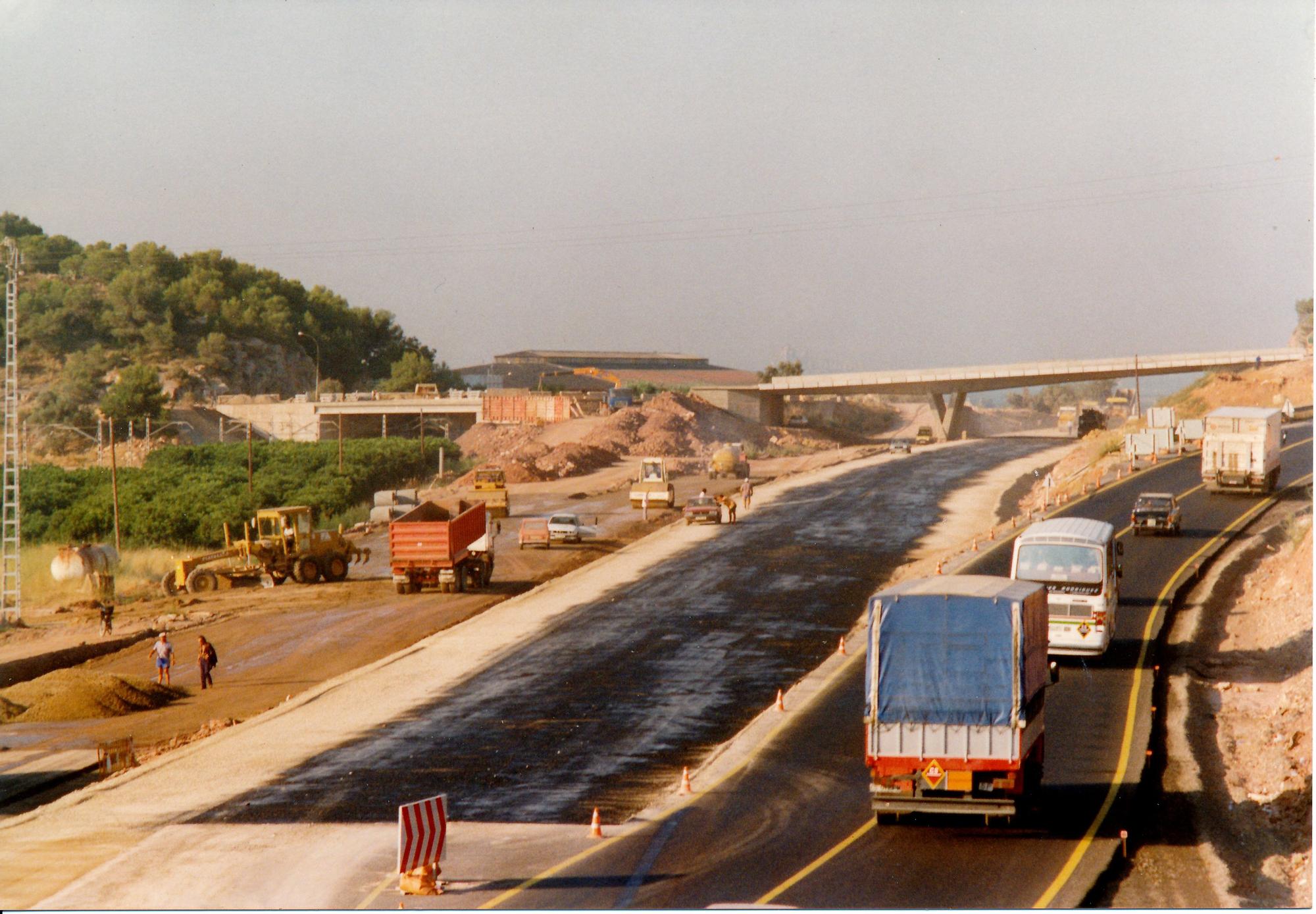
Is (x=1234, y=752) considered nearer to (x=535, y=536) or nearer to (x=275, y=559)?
(x=275, y=559)

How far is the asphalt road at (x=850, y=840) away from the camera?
17.7 meters

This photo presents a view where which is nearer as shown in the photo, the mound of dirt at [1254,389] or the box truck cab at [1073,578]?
the box truck cab at [1073,578]

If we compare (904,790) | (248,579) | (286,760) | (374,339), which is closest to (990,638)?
(904,790)

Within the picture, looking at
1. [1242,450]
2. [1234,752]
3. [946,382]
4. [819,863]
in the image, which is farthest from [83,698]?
[946,382]

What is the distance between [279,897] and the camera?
1908 cm

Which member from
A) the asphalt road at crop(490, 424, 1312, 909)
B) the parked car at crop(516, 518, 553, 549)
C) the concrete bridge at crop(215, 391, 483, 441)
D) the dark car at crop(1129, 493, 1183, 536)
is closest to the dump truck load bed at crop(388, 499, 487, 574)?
the parked car at crop(516, 518, 553, 549)

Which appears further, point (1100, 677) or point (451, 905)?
point (1100, 677)

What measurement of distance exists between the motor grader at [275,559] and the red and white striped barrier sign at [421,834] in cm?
3717

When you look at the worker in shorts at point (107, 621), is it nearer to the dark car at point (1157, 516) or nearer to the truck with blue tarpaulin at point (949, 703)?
the truck with blue tarpaulin at point (949, 703)

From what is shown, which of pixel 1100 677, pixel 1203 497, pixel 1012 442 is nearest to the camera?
pixel 1100 677

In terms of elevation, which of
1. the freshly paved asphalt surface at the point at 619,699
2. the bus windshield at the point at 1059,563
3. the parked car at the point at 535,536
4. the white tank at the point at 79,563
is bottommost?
the freshly paved asphalt surface at the point at 619,699

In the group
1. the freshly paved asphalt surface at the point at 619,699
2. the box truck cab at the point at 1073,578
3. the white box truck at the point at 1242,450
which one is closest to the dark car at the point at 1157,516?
the white box truck at the point at 1242,450

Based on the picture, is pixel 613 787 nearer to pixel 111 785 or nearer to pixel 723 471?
pixel 111 785

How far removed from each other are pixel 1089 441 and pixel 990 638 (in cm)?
8632
